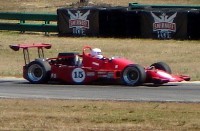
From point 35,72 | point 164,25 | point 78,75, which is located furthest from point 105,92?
point 164,25

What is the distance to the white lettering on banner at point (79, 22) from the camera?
36.7 metres

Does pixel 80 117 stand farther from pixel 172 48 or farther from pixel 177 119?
pixel 172 48

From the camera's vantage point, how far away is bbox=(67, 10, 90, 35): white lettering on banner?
3669cm

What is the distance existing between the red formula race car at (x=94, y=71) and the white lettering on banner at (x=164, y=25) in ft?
46.2

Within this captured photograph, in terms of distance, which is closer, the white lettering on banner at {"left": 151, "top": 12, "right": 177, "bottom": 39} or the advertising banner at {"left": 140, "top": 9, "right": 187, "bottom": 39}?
the advertising banner at {"left": 140, "top": 9, "right": 187, "bottom": 39}

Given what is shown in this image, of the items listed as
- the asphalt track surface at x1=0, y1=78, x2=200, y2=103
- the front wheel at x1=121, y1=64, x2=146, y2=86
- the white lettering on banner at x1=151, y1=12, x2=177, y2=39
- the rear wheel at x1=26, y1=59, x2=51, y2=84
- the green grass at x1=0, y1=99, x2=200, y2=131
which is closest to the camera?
the green grass at x1=0, y1=99, x2=200, y2=131

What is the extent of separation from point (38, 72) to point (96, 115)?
7.56 meters

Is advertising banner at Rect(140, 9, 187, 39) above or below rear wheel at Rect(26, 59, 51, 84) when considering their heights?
above

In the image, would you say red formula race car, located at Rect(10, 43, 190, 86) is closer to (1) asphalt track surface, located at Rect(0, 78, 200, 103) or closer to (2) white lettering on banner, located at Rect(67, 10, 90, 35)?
(1) asphalt track surface, located at Rect(0, 78, 200, 103)

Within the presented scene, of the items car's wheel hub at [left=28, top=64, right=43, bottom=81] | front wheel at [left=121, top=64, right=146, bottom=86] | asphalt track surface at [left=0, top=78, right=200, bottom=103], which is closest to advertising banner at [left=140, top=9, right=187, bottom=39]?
asphalt track surface at [left=0, top=78, right=200, bottom=103]

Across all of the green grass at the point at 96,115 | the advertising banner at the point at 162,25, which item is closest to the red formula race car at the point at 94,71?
the green grass at the point at 96,115

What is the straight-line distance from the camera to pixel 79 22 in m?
36.8

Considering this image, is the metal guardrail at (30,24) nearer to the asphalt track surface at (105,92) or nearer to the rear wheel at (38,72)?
the rear wheel at (38,72)

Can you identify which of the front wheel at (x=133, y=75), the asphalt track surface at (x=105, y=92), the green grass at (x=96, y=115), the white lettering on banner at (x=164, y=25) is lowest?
the green grass at (x=96, y=115)
